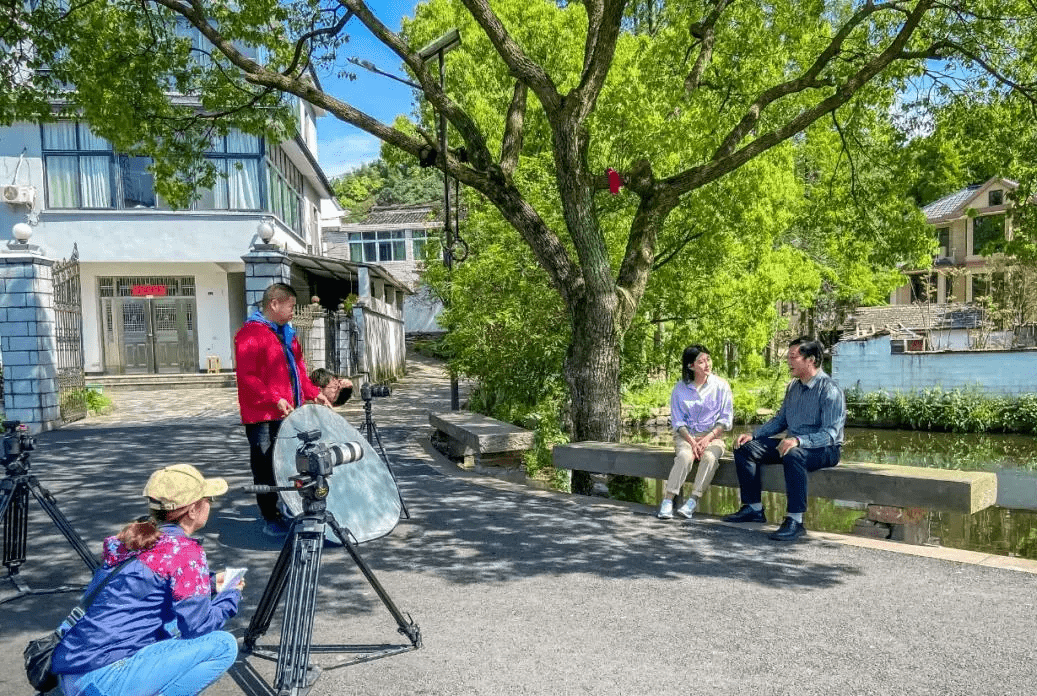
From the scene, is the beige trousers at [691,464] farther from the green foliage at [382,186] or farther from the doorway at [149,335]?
the green foliage at [382,186]

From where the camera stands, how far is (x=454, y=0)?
21656 mm

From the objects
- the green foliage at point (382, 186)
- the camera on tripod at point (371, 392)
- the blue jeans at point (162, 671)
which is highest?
the green foliage at point (382, 186)

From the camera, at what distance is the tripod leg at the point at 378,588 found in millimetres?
3701

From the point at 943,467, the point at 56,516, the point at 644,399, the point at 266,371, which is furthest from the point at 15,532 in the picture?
the point at 644,399

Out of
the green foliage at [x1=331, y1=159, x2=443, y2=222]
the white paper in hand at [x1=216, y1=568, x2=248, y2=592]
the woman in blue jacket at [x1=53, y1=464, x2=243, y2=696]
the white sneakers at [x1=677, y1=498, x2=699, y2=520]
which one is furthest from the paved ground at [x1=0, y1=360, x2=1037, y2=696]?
the green foliage at [x1=331, y1=159, x2=443, y2=222]

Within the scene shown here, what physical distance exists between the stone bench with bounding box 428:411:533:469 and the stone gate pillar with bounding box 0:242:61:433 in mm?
7279

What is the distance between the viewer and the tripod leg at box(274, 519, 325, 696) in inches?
131

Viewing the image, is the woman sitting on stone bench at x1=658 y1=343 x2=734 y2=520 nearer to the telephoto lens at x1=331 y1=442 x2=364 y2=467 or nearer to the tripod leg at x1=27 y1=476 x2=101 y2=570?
the telephoto lens at x1=331 y1=442 x2=364 y2=467

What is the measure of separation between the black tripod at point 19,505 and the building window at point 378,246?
4043 centimetres

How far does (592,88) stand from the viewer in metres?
8.97

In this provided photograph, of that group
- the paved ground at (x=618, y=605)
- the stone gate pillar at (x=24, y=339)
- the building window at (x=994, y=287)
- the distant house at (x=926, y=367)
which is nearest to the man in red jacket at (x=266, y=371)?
the paved ground at (x=618, y=605)

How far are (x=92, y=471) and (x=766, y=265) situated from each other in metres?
15.3

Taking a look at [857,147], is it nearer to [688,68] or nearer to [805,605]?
[688,68]

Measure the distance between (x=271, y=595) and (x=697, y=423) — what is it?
4.33 meters
